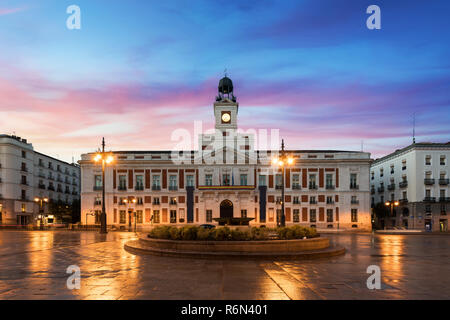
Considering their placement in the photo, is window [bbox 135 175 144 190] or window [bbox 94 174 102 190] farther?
window [bbox 94 174 102 190]

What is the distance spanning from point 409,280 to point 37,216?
74.5 metres

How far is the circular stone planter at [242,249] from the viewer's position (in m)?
16.3

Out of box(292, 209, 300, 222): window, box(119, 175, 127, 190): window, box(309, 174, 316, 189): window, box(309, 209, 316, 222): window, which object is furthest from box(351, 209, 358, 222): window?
box(119, 175, 127, 190): window

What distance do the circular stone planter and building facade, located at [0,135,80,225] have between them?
168 feet

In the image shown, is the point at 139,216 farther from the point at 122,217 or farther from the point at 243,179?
the point at 243,179

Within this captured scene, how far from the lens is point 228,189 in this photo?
197 ft

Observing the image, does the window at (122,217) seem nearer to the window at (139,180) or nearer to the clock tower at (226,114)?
the window at (139,180)

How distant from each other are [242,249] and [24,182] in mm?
65591

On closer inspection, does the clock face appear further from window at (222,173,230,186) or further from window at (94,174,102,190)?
window at (94,174,102,190)

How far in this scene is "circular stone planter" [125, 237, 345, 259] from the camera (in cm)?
1634

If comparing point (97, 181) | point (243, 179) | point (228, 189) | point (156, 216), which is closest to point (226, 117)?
point (243, 179)

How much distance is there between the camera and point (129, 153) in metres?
63.5
